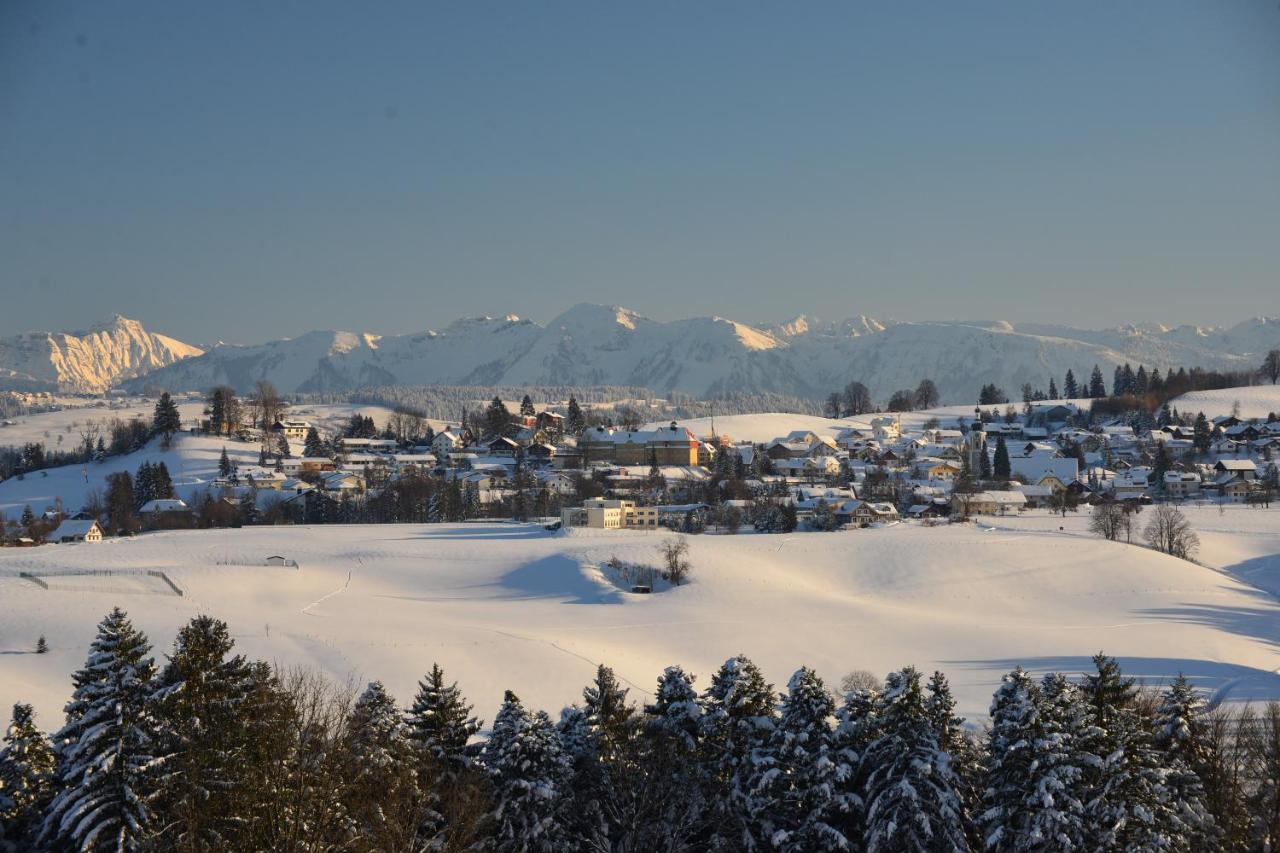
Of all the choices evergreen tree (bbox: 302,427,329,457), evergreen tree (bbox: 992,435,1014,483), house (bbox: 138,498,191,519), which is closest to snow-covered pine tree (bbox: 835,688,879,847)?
house (bbox: 138,498,191,519)

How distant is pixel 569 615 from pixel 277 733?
29198 mm

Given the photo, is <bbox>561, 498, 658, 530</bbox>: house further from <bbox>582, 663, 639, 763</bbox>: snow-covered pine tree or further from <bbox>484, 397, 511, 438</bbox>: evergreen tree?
<bbox>484, 397, 511, 438</bbox>: evergreen tree

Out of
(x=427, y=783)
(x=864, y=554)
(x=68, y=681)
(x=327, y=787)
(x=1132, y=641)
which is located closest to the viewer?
(x=327, y=787)

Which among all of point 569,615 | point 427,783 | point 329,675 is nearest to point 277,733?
point 427,783

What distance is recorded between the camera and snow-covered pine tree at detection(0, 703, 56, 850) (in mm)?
16312

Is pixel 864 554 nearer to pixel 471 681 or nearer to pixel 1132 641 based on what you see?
pixel 1132 641

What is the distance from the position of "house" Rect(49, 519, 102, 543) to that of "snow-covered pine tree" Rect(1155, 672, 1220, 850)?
62.6 m

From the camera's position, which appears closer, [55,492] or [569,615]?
[569,615]

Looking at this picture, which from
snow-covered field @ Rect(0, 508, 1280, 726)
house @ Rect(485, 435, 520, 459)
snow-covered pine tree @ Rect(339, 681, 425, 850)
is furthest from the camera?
house @ Rect(485, 435, 520, 459)

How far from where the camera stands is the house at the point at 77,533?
65312 mm

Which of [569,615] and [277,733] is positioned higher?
[277,733]

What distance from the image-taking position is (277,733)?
14719 mm

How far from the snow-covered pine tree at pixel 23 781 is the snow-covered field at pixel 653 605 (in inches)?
350

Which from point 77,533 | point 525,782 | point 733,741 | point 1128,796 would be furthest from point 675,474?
point 1128,796
